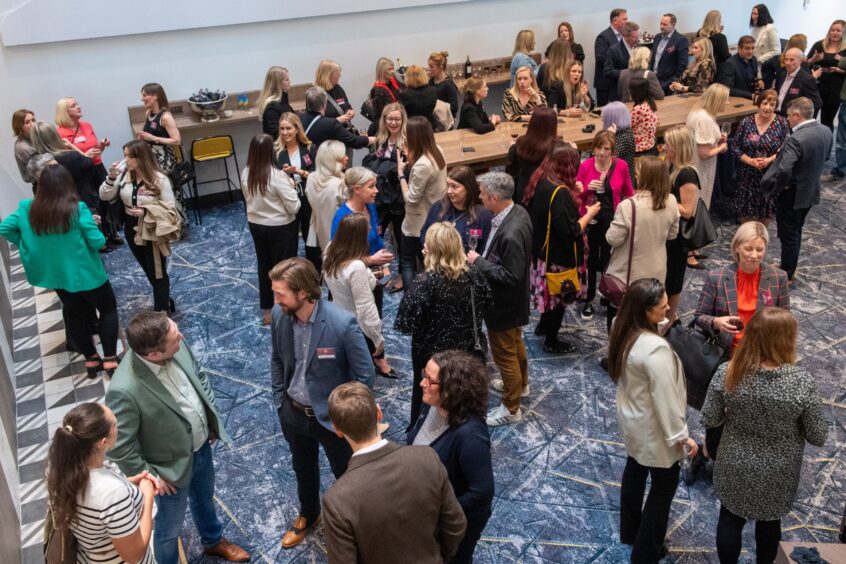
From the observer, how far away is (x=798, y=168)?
5773 mm

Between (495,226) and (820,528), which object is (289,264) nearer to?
(495,226)

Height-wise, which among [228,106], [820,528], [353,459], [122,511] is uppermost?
[228,106]

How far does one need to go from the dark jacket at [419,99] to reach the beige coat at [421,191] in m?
2.05

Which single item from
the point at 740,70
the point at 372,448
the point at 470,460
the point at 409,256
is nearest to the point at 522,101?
the point at 409,256

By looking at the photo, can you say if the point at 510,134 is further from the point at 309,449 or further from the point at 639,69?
the point at 309,449

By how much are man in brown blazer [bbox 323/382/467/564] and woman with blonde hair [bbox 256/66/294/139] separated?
4.92 meters

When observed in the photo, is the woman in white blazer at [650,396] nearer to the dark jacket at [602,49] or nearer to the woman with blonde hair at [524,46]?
the woman with blonde hair at [524,46]

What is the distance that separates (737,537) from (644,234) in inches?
79.2

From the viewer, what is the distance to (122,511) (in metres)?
2.58

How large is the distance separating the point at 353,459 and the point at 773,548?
2.14 m

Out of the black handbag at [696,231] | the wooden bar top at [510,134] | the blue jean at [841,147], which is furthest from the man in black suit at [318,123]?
the blue jean at [841,147]

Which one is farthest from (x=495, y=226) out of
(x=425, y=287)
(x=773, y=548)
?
(x=773, y=548)

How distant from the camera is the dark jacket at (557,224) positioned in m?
4.74

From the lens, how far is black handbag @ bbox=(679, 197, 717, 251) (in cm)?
495
